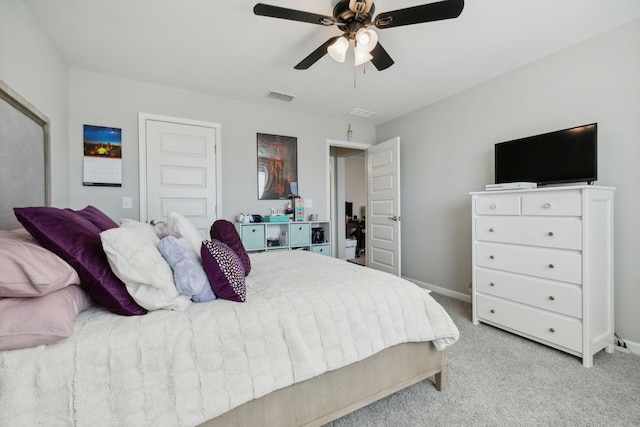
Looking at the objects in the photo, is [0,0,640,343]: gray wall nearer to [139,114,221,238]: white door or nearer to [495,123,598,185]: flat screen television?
[139,114,221,238]: white door

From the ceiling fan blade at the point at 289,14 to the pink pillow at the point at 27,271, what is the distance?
5.13 feet

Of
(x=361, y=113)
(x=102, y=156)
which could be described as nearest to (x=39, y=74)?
(x=102, y=156)

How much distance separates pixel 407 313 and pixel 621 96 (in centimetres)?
246

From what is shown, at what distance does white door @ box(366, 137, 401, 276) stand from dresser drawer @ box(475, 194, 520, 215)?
1.25 metres

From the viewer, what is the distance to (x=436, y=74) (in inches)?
110

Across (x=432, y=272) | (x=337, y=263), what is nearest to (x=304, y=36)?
(x=337, y=263)

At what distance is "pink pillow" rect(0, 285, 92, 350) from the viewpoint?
770mm

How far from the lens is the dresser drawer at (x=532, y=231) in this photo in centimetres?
193

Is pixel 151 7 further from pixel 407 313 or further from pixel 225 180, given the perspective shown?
pixel 407 313

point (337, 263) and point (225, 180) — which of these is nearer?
point (337, 263)

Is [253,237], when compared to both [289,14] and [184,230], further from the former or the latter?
[289,14]

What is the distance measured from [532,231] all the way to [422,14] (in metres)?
1.80

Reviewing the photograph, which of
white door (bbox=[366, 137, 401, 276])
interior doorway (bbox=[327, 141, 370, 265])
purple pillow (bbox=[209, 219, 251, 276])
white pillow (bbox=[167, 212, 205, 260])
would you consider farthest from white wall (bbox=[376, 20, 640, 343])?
white pillow (bbox=[167, 212, 205, 260])

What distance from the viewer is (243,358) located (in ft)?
3.38
